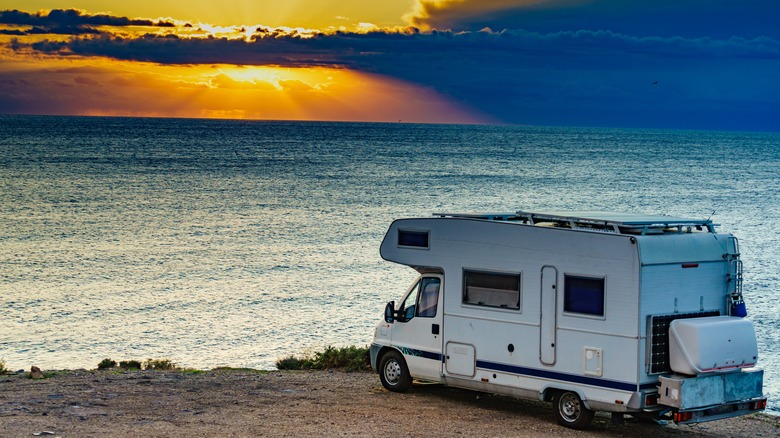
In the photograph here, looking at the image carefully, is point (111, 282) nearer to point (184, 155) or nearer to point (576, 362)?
point (576, 362)

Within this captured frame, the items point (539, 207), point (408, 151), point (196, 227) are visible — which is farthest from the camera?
point (408, 151)

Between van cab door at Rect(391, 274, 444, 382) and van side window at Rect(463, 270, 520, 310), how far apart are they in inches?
20.4

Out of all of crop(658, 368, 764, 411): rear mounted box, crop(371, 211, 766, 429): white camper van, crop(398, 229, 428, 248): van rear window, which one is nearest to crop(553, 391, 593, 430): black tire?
crop(371, 211, 766, 429): white camper van

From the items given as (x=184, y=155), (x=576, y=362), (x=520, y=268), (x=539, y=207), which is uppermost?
(x=184, y=155)

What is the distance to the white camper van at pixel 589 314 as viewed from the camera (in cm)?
1332

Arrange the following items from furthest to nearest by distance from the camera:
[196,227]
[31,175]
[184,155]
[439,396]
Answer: [184,155] → [31,175] → [196,227] → [439,396]

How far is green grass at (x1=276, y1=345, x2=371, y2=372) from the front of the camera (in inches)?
787

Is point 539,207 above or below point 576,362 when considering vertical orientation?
above

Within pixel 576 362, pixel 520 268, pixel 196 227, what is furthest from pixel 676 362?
pixel 196 227

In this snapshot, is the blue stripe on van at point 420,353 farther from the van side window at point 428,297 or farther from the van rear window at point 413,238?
the van rear window at point 413,238

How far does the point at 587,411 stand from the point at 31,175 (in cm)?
8898

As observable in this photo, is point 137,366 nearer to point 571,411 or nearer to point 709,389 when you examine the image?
point 571,411

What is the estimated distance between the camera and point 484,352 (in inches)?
593

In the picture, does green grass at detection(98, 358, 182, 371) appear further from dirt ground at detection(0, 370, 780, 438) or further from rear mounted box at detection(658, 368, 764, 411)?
rear mounted box at detection(658, 368, 764, 411)
